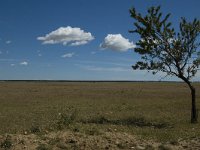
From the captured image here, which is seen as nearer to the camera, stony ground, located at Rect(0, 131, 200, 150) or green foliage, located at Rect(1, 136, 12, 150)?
green foliage, located at Rect(1, 136, 12, 150)

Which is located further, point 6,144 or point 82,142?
point 82,142

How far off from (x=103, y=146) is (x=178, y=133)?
5.08 metres

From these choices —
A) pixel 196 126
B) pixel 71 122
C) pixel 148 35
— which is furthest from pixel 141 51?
pixel 71 122

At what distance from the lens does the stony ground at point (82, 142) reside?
495 inches

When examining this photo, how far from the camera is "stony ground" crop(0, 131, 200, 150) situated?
12578 mm

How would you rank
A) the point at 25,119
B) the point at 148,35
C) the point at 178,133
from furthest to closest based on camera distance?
the point at 25,119, the point at 148,35, the point at 178,133

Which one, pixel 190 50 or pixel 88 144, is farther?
pixel 190 50

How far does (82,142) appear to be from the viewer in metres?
13.0

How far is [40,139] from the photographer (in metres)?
13.4

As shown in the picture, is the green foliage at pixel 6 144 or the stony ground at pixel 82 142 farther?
the stony ground at pixel 82 142

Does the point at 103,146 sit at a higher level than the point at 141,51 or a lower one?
lower

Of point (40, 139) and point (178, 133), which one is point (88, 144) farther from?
point (178, 133)

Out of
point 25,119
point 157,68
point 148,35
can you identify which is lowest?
point 25,119

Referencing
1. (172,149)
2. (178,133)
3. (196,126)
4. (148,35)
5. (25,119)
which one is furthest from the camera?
(25,119)
